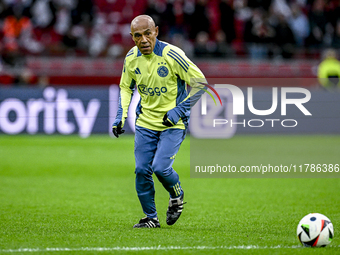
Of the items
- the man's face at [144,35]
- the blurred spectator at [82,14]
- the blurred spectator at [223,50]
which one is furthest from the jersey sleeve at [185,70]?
the blurred spectator at [82,14]

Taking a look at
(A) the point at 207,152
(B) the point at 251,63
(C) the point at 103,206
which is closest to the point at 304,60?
(B) the point at 251,63

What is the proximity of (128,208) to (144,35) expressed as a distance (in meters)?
2.61

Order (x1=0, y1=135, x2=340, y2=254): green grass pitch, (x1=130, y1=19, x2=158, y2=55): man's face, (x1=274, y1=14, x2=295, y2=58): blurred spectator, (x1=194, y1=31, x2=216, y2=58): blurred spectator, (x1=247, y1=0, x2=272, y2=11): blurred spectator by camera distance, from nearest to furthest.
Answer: (x1=0, y1=135, x2=340, y2=254): green grass pitch
(x1=130, y1=19, x2=158, y2=55): man's face
(x1=194, y1=31, x2=216, y2=58): blurred spectator
(x1=274, y1=14, x2=295, y2=58): blurred spectator
(x1=247, y1=0, x2=272, y2=11): blurred spectator

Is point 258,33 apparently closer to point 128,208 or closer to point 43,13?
point 43,13

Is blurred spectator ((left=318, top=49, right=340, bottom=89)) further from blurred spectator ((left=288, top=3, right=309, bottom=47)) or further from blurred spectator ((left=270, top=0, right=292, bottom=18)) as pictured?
blurred spectator ((left=270, top=0, right=292, bottom=18))

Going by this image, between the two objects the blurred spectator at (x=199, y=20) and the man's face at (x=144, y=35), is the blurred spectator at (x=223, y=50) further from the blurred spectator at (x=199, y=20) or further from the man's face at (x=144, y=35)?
the man's face at (x=144, y=35)

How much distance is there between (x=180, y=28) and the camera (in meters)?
17.8

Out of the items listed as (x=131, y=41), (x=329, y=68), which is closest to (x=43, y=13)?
(x=131, y=41)

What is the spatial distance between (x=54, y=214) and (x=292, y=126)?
9.72 meters

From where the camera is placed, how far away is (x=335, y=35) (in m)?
18.1

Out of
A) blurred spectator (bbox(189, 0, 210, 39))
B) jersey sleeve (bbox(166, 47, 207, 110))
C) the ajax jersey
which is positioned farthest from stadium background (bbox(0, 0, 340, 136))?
jersey sleeve (bbox(166, 47, 207, 110))

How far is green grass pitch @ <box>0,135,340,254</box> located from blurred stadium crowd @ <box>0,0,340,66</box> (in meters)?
4.63

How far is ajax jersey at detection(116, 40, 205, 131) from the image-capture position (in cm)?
574

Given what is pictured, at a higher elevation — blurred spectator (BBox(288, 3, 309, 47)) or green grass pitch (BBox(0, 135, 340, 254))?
blurred spectator (BBox(288, 3, 309, 47))
